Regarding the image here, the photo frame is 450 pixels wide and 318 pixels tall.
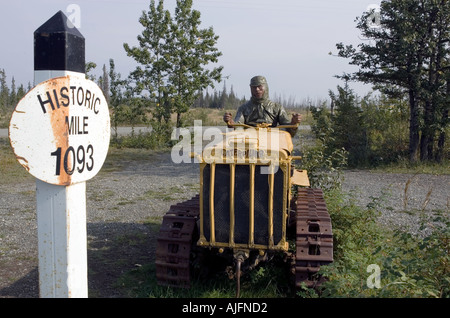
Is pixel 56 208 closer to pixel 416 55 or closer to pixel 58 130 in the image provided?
pixel 58 130

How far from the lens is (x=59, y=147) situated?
2471mm

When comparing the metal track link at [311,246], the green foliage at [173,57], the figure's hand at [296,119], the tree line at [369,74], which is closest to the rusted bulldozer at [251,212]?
the metal track link at [311,246]

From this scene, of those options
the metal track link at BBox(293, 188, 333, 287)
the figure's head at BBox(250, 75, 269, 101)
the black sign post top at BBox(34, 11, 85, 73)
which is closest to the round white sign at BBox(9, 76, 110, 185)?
the black sign post top at BBox(34, 11, 85, 73)

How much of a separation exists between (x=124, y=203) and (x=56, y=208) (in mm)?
6958

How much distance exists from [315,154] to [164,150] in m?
11.6

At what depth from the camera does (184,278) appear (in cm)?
481

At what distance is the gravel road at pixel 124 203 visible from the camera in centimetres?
575

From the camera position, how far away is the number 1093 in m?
2.48

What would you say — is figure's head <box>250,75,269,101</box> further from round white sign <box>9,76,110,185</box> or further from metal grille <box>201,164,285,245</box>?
round white sign <box>9,76,110,185</box>

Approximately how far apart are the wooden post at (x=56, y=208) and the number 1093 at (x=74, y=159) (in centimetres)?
11

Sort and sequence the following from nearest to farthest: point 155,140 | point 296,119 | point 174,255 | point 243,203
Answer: point 243,203 < point 174,255 < point 296,119 < point 155,140

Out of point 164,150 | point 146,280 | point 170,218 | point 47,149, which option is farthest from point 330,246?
point 164,150

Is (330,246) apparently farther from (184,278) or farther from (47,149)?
(47,149)

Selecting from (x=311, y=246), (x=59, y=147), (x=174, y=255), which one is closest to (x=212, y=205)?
(x=174, y=255)
